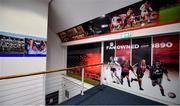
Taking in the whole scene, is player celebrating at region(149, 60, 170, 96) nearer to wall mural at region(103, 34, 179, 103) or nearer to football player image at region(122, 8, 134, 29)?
wall mural at region(103, 34, 179, 103)

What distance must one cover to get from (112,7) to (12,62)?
266cm

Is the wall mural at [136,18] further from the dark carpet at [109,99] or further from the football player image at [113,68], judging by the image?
the dark carpet at [109,99]

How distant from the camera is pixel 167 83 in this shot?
2033 millimetres

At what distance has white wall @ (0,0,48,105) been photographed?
8.29 feet

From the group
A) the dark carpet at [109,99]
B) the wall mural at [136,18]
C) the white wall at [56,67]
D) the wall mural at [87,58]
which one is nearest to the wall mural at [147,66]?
the dark carpet at [109,99]

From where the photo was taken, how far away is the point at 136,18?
233 centimetres

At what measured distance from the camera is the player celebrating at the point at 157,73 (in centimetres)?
211

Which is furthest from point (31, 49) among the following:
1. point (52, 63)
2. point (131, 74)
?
point (131, 74)

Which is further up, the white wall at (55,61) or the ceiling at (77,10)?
the ceiling at (77,10)

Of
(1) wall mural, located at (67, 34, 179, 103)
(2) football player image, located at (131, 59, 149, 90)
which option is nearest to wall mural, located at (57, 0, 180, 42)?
(1) wall mural, located at (67, 34, 179, 103)

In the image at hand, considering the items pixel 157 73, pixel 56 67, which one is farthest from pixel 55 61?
pixel 157 73

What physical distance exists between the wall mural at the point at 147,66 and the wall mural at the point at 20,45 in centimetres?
197

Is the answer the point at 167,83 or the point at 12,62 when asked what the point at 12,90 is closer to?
the point at 12,62

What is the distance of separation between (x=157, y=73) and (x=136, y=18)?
119cm
